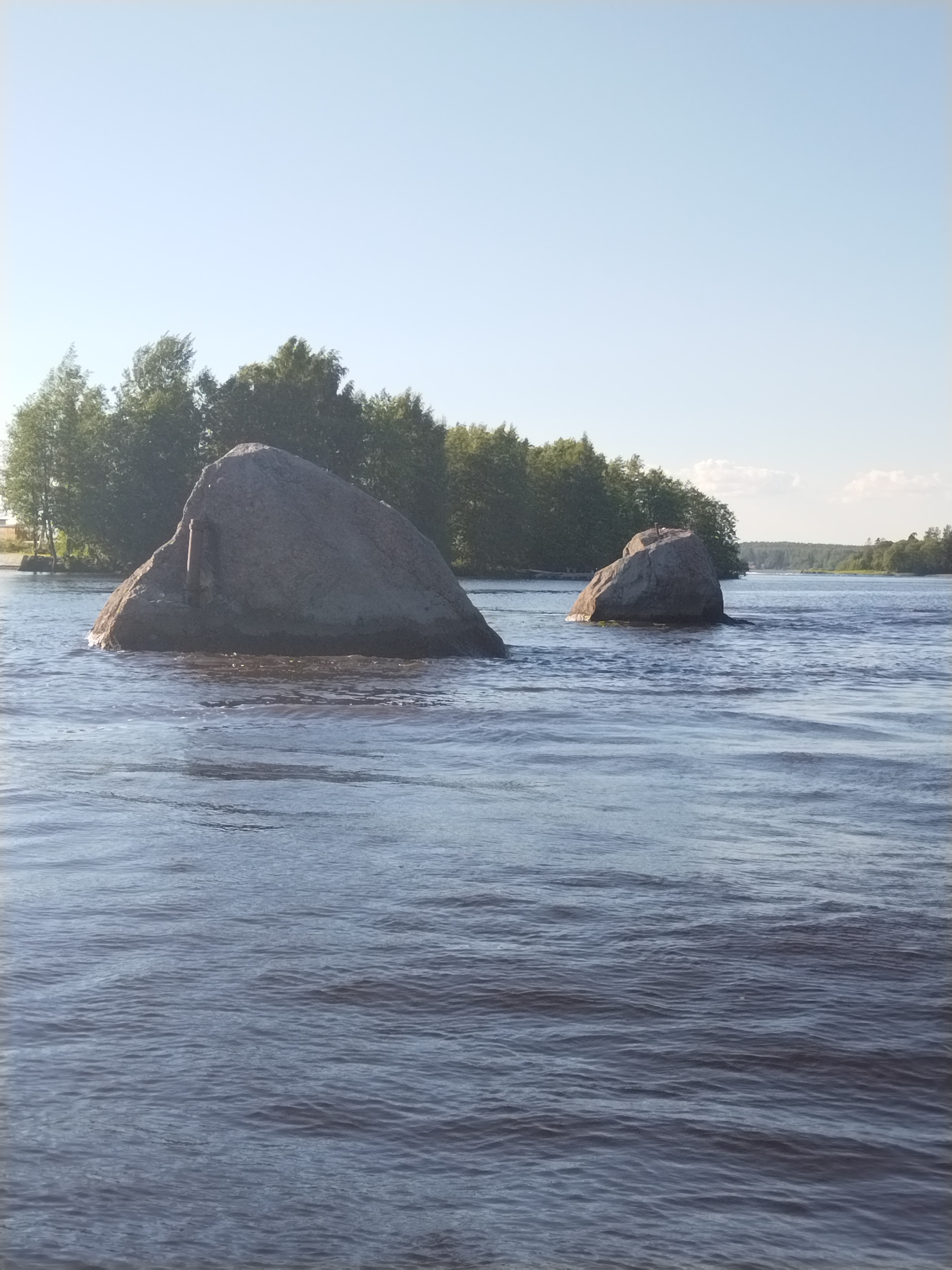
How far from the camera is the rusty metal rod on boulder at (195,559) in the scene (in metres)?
17.8

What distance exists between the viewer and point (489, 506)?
3735 inches

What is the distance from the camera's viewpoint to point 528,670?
681 inches

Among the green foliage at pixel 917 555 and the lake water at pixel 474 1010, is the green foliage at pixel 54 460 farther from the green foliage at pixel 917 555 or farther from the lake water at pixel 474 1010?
the green foliage at pixel 917 555

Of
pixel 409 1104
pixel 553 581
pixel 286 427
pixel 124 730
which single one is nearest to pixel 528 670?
pixel 124 730

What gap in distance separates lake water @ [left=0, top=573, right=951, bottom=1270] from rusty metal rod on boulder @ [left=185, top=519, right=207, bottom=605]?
8.35m

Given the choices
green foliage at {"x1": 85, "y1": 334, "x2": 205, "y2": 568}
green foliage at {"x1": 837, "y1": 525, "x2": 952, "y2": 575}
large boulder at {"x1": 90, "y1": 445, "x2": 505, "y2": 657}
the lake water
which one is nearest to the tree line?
green foliage at {"x1": 85, "y1": 334, "x2": 205, "y2": 568}

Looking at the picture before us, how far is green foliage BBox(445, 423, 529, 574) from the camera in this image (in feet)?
310

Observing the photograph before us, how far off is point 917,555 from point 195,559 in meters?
164

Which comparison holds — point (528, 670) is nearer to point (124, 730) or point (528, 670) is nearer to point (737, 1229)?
point (124, 730)

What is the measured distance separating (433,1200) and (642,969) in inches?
68.2

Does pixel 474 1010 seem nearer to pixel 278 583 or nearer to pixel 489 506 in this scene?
pixel 278 583

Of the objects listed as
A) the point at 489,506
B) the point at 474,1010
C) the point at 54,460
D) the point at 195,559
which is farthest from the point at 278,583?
the point at 489,506

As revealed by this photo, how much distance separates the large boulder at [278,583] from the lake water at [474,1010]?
836 centimetres

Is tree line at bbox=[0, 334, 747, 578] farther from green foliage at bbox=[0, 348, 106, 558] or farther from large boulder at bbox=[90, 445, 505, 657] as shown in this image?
large boulder at bbox=[90, 445, 505, 657]
